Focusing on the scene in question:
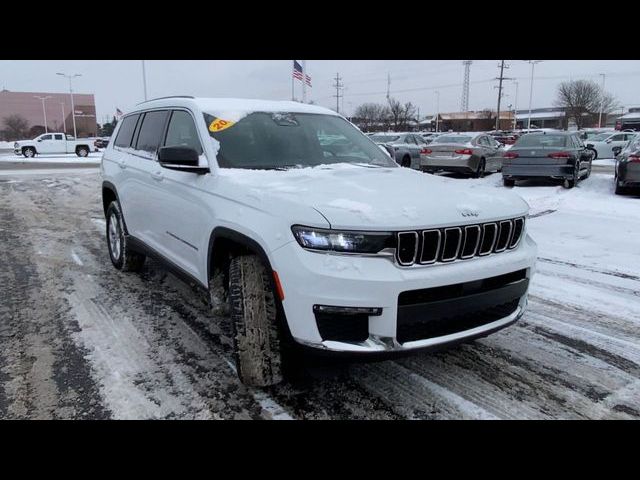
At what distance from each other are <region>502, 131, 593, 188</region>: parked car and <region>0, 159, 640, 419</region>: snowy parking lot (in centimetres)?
693

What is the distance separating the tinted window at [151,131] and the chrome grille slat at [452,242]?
293cm

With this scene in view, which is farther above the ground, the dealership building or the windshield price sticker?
the dealership building

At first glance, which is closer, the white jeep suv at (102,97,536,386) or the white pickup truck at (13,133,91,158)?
the white jeep suv at (102,97,536,386)

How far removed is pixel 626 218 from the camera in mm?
9172

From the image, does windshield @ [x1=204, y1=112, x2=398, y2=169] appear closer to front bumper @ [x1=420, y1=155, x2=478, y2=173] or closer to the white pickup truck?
front bumper @ [x1=420, y1=155, x2=478, y2=173]

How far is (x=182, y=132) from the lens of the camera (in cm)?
427

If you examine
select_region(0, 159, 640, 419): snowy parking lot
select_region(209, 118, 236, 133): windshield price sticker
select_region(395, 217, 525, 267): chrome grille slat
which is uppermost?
select_region(209, 118, 236, 133): windshield price sticker

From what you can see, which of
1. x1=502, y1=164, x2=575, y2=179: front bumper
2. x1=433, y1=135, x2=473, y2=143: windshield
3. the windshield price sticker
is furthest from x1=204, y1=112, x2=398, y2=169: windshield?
x1=433, y1=135, x2=473, y2=143: windshield

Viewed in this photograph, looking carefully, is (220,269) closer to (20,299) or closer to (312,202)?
(312,202)

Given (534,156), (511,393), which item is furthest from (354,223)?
(534,156)

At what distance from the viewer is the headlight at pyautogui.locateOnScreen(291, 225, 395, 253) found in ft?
8.64

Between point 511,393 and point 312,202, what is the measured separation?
172cm

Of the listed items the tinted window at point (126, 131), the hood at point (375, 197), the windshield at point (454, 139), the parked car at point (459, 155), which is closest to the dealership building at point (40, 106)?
the windshield at point (454, 139)

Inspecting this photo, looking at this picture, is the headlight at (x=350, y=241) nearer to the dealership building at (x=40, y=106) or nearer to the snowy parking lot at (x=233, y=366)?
the snowy parking lot at (x=233, y=366)
